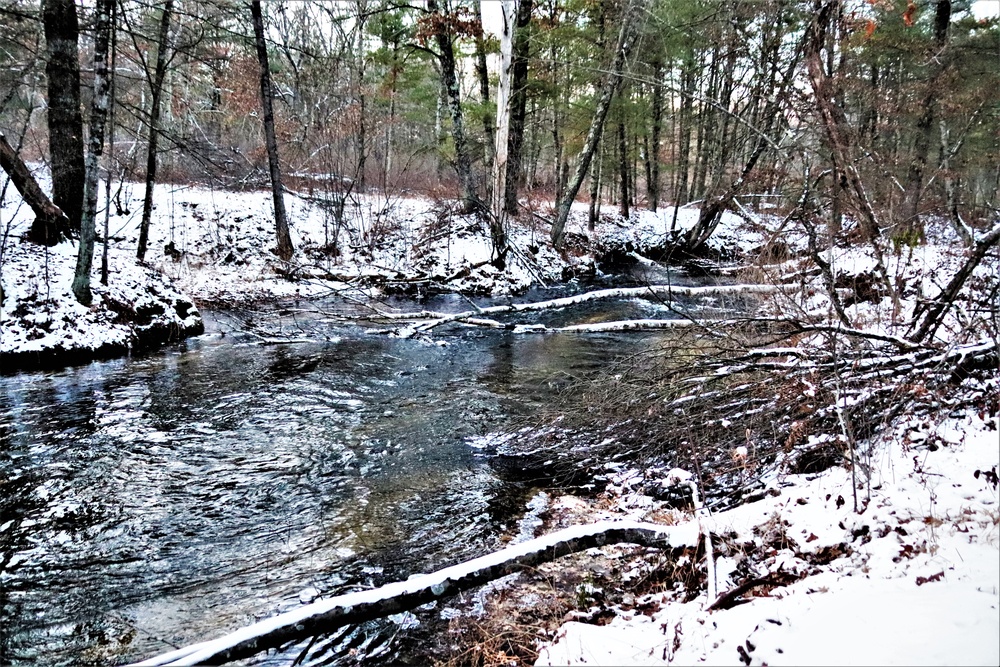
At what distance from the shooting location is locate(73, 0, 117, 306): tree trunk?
8.66 m

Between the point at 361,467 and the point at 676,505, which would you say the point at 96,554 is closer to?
the point at 361,467

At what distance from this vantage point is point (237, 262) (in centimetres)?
1631

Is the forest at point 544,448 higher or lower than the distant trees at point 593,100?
lower

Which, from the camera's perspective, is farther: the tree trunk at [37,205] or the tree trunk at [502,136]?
the tree trunk at [502,136]

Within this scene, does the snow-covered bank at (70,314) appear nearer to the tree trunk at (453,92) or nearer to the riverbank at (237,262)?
the riverbank at (237,262)

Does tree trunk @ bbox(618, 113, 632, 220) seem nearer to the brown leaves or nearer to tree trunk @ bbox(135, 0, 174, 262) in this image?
tree trunk @ bbox(135, 0, 174, 262)

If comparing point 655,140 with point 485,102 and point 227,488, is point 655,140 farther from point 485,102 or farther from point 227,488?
point 227,488

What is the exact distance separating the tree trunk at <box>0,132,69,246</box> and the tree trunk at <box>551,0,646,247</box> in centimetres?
1148

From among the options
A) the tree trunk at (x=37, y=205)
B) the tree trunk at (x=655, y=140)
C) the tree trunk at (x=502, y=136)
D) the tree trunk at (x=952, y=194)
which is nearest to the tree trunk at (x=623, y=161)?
the tree trunk at (x=655, y=140)

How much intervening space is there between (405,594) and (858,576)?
2.49 meters

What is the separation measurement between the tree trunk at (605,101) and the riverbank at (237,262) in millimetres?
754

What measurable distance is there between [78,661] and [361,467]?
2805 mm

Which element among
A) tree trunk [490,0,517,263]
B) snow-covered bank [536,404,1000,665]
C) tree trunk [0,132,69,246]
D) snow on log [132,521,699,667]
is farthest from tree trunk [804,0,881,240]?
tree trunk [0,132,69,246]

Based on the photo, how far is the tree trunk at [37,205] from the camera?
33.5 ft
